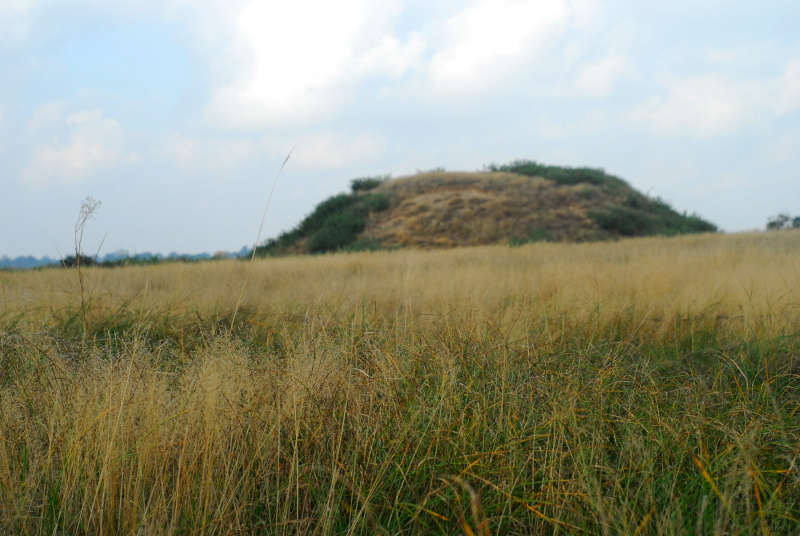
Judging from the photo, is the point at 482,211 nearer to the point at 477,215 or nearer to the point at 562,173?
the point at 477,215

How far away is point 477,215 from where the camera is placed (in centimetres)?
1702

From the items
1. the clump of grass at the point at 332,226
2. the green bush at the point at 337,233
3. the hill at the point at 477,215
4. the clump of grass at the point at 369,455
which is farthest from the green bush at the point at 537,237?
the clump of grass at the point at 369,455

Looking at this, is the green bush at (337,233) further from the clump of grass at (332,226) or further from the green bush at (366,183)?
the green bush at (366,183)

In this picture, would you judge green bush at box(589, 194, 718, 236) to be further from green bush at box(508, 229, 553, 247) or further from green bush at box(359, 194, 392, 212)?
green bush at box(359, 194, 392, 212)

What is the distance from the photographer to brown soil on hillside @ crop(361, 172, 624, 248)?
16.0 m

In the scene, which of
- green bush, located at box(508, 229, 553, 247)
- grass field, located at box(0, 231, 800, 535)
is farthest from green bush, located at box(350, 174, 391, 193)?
grass field, located at box(0, 231, 800, 535)

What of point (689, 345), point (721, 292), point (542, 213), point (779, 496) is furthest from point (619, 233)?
point (779, 496)

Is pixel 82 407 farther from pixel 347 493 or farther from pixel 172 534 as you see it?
pixel 347 493

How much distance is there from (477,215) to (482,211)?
1.11 feet

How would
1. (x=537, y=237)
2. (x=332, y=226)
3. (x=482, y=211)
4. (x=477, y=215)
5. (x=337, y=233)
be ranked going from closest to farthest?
(x=537, y=237), (x=477, y=215), (x=482, y=211), (x=337, y=233), (x=332, y=226)

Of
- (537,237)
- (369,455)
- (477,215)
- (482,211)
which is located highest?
(482,211)

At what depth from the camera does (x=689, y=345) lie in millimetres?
3289

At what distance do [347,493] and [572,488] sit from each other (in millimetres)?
700

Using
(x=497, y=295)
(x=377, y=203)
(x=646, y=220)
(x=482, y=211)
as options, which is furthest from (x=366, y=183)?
(x=497, y=295)
